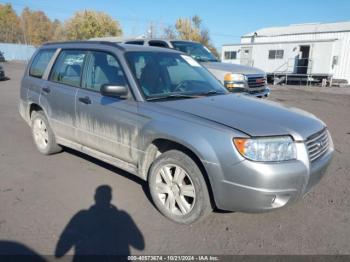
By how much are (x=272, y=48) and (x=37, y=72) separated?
24.3m

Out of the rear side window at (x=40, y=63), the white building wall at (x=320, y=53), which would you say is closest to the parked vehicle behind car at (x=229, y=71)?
the rear side window at (x=40, y=63)

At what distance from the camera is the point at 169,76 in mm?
4242

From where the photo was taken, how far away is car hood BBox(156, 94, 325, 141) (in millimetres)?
3057

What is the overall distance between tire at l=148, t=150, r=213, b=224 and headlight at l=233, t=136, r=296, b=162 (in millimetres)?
532

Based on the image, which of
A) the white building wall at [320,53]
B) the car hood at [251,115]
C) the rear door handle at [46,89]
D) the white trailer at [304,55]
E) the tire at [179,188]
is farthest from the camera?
→ the white trailer at [304,55]

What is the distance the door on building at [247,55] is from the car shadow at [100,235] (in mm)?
26834

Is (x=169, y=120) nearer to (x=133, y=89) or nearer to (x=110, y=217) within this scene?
(x=133, y=89)

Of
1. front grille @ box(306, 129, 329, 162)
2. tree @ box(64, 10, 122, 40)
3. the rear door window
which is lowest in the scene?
front grille @ box(306, 129, 329, 162)

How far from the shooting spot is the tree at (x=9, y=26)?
76.3 meters

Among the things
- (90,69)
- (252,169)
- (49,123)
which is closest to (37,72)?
(49,123)

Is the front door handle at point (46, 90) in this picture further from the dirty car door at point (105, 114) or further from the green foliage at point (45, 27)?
the green foliage at point (45, 27)

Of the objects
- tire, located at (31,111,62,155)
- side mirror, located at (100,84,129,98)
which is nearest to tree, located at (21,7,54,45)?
tire, located at (31,111,62,155)

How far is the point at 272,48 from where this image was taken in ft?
87.5

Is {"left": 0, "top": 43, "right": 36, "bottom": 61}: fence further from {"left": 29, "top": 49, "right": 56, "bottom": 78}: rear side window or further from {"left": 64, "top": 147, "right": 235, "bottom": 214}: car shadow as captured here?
{"left": 64, "top": 147, "right": 235, "bottom": 214}: car shadow
